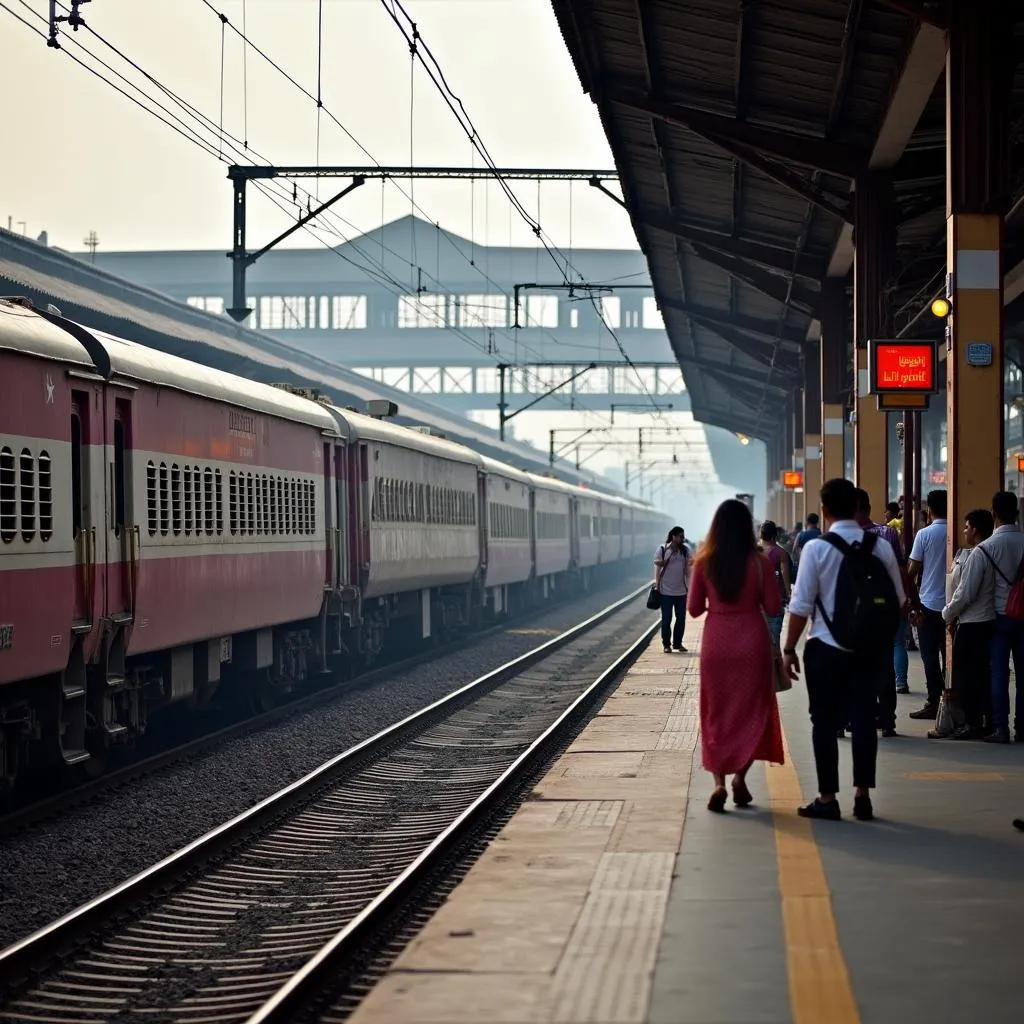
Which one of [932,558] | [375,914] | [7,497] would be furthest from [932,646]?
[375,914]

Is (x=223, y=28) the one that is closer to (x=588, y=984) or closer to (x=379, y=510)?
(x=379, y=510)

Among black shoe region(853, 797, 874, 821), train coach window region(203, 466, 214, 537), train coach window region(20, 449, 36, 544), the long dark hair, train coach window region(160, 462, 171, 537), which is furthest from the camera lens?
train coach window region(203, 466, 214, 537)

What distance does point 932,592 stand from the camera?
49.6 feet

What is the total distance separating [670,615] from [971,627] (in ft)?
44.5

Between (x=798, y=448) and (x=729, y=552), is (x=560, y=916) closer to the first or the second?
(x=729, y=552)

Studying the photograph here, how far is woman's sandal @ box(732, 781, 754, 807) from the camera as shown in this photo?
34.0 ft

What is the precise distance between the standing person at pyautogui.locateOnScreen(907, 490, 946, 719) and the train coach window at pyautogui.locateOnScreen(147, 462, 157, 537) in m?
5.96

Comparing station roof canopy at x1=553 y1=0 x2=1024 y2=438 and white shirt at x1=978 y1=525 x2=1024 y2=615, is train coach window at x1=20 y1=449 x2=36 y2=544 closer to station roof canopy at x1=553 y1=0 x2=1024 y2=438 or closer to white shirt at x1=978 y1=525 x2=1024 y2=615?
white shirt at x1=978 y1=525 x2=1024 y2=615

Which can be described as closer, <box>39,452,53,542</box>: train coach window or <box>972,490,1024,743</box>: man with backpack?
<box>39,452,53,542</box>: train coach window

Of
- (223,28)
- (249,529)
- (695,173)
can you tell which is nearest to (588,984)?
(249,529)

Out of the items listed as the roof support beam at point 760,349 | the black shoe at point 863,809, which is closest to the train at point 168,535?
the black shoe at point 863,809

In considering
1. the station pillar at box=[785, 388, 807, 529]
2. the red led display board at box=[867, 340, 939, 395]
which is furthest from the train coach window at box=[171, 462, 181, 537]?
the station pillar at box=[785, 388, 807, 529]

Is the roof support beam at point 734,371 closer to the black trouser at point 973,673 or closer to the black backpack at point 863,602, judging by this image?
the black trouser at point 973,673

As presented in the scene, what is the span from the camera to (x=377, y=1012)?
6051mm
